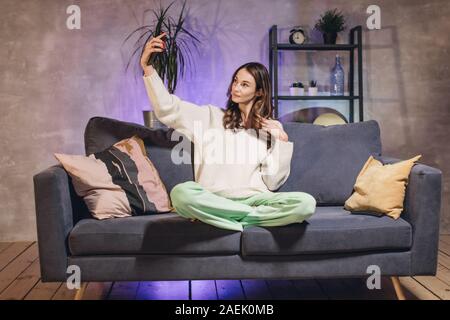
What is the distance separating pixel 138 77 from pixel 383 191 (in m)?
2.10

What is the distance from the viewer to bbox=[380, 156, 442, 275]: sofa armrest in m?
2.44

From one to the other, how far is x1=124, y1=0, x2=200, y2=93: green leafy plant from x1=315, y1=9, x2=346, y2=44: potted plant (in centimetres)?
89

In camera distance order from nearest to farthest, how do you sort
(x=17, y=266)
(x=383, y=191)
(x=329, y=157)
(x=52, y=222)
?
(x=52, y=222) → (x=383, y=191) → (x=329, y=157) → (x=17, y=266)

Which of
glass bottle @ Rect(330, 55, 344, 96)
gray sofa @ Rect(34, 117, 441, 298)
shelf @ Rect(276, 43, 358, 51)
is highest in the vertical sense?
shelf @ Rect(276, 43, 358, 51)

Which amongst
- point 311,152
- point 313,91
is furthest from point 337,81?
point 311,152

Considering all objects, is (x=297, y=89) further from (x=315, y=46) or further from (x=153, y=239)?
(x=153, y=239)

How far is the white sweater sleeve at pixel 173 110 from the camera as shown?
8.96 ft

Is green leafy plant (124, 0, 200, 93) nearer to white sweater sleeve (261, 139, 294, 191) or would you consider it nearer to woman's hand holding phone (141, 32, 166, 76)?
woman's hand holding phone (141, 32, 166, 76)

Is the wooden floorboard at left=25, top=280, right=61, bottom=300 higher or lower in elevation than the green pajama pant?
lower

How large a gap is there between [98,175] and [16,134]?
161 cm

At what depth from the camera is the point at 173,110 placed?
9.13ft

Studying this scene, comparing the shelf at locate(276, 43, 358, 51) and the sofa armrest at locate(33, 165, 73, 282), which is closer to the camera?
the sofa armrest at locate(33, 165, 73, 282)

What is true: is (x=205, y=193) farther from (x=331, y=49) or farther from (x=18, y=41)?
(x=18, y=41)

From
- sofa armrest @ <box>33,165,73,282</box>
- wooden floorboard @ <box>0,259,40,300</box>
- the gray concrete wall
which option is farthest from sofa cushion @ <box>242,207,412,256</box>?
the gray concrete wall
